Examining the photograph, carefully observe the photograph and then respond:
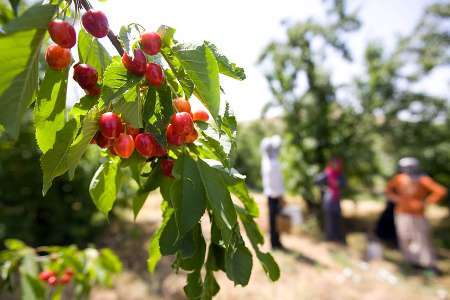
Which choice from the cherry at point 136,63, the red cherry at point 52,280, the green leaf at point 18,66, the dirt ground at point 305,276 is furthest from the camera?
the dirt ground at point 305,276

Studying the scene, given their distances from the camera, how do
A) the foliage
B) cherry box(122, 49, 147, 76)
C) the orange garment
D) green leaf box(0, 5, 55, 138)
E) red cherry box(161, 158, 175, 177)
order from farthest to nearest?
1. the orange garment
2. the foliage
3. red cherry box(161, 158, 175, 177)
4. cherry box(122, 49, 147, 76)
5. green leaf box(0, 5, 55, 138)

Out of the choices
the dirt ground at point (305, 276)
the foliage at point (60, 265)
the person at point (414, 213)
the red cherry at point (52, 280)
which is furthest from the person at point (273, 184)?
the red cherry at point (52, 280)

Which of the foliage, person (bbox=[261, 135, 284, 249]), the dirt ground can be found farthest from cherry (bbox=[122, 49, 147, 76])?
person (bbox=[261, 135, 284, 249])

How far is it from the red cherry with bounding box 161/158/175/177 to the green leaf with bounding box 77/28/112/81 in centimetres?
20

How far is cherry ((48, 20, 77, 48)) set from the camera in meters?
0.51

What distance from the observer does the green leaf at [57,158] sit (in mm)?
566

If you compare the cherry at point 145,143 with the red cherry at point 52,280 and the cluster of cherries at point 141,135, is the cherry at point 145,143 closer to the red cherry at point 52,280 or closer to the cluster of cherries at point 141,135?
the cluster of cherries at point 141,135

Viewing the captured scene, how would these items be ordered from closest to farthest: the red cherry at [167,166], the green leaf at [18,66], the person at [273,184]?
the green leaf at [18,66] → the red cherry at [167,166] → the person at [273,184]

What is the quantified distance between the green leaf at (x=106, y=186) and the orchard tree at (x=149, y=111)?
0.25 ft

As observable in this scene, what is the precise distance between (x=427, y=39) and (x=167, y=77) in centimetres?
816

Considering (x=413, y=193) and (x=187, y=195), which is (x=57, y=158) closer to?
(x=187, y=195)

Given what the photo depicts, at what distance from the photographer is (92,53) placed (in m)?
0.66

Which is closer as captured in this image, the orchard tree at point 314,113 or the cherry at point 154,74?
the cherry at point 154,74

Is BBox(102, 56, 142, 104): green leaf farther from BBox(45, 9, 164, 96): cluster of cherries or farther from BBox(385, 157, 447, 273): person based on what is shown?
BBox(385, 157, 447, 273): person
